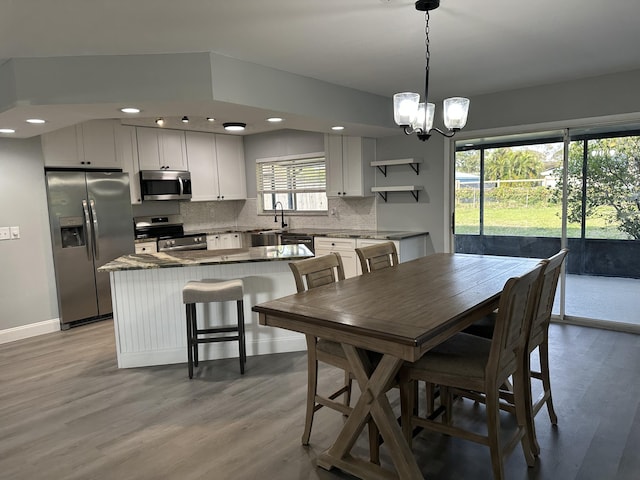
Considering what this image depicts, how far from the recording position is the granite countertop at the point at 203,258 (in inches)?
Answer: 137

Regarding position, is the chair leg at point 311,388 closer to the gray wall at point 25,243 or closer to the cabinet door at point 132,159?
the gray wall at point 25,243

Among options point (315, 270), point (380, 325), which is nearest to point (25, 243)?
point (315, 270)

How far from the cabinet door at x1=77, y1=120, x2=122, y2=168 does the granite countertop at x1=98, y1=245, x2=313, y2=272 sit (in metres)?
1.71

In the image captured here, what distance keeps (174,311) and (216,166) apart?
3.36 meters

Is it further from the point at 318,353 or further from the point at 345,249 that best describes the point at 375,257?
the point at 345,249

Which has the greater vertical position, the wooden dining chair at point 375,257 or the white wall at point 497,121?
the white wall at point 497,121

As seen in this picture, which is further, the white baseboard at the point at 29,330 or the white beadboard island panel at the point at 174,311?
the white baseboard at the point at 29,330

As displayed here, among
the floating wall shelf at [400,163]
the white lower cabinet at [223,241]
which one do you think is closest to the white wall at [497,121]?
the floating wall shelf at [400,163]

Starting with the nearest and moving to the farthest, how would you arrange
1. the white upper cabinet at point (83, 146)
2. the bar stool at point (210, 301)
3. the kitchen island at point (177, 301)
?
the bar stool at point (210, 301), the kitchen island at point (177, 301), the white upper cabinet at point (83, 146)

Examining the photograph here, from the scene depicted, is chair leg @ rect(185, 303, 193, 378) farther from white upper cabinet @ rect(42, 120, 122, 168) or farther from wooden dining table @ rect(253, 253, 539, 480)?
white upper cabinet @ rect(42, 120, 122, 168)

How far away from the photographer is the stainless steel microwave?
18.4 ft

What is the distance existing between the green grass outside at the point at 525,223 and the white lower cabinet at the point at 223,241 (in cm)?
322

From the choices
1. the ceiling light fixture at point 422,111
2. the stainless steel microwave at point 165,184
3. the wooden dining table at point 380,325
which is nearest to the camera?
the wooden dining table at point 380,325

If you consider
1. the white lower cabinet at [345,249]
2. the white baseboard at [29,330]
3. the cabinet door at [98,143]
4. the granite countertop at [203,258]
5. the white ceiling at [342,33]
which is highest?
the white ceiling at [342,33]
